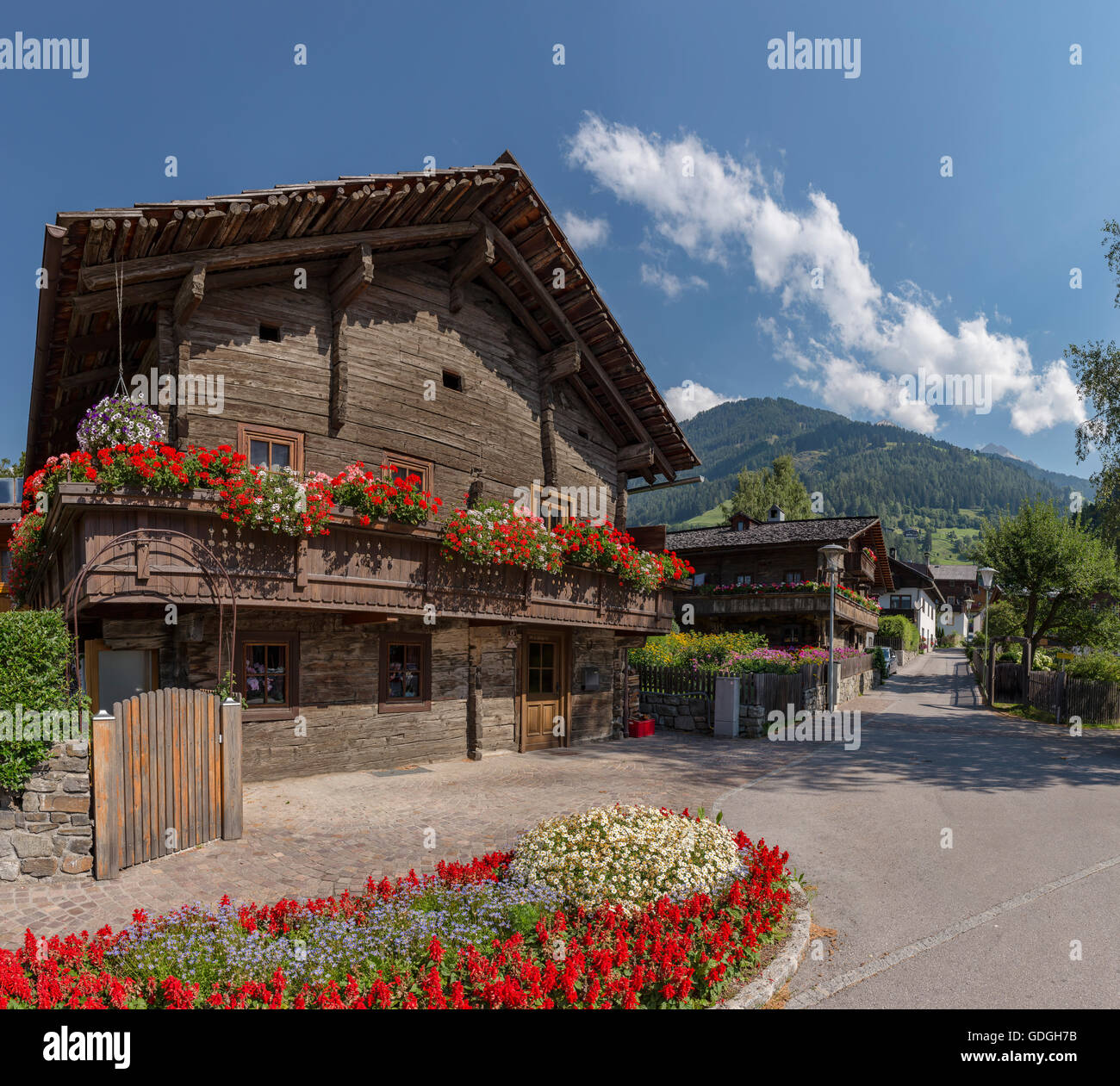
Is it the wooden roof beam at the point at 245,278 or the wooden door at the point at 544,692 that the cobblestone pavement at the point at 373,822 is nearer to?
the wooden door at the point at 544,692

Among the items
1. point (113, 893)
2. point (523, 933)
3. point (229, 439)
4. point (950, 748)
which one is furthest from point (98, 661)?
point (950, 748)

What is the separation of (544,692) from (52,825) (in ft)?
36.4

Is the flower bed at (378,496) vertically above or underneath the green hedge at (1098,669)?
above

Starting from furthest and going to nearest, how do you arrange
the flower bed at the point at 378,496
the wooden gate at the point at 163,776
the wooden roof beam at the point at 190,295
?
the flower bed at the point at 378,496, the wooden roof beam at the point at 190,295, the wooden gate at the point at 163,776

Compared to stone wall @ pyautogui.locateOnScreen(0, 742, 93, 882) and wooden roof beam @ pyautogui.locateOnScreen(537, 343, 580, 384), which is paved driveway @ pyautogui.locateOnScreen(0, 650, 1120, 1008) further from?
wooden roof beam @ pyautogui.locateOnScreen(537, 343, 580, 384)

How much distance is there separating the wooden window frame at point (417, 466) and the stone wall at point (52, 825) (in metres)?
7.97

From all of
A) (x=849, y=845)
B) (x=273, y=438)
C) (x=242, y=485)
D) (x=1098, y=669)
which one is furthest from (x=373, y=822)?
(x=1098, y=669)

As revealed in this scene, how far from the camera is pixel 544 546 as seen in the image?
46.9ft

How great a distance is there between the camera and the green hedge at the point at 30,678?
284 inches

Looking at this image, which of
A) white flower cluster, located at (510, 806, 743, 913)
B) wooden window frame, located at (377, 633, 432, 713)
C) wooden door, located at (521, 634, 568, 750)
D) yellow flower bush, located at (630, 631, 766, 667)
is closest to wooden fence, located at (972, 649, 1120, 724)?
yellow flower bush, located at (630, 631, 766, 667)

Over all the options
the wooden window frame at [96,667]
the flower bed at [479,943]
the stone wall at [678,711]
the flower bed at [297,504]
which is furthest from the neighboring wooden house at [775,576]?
the flower bed at [479,943]

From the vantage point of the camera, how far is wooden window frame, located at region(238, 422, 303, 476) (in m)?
12.3

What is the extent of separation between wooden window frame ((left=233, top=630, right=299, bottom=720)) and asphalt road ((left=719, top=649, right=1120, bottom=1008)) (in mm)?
7179

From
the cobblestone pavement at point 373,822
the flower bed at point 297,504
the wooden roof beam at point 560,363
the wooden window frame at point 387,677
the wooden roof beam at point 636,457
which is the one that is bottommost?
the cobblestone pavement at point 373,822
